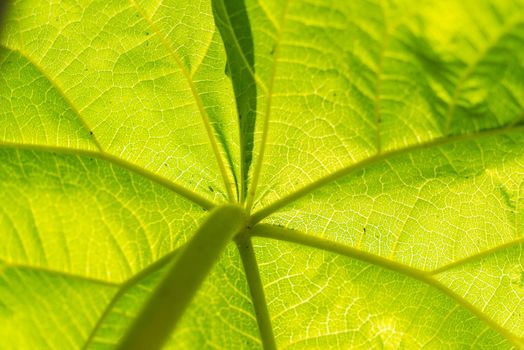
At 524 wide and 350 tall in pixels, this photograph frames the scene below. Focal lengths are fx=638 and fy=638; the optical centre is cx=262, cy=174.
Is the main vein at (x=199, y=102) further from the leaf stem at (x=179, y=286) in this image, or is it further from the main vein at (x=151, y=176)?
the leaf stem at (x=179, y=286)

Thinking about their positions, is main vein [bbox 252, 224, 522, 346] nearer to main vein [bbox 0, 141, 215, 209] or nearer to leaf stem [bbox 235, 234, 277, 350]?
leaf stem [bbox 235, 234, 277, 350]

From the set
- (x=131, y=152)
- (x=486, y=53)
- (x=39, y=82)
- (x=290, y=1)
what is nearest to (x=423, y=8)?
(x=486, y=53)

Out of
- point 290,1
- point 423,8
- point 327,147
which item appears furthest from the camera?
point 327,147

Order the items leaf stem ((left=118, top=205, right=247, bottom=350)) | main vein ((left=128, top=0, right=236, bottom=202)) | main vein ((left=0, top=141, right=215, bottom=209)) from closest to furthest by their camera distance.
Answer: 1. leaf stem ((left=118, top=205, right=247, bottom=350))
2. main vein ((left=128, top=0, right=236, bottom=202))
3. main vein ((left=0, top=141, right=215, bottom=209))

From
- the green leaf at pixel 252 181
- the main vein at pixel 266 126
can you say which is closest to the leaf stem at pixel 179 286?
the green leaf at pixel 252 181

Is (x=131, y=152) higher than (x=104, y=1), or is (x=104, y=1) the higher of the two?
(x=104, y=1)

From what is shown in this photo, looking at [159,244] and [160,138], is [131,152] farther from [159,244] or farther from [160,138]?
[159,244]

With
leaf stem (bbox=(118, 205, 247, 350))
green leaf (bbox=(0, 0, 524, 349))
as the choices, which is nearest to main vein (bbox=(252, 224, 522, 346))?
green leaf (bbox=(0, 0, 524, 349))
